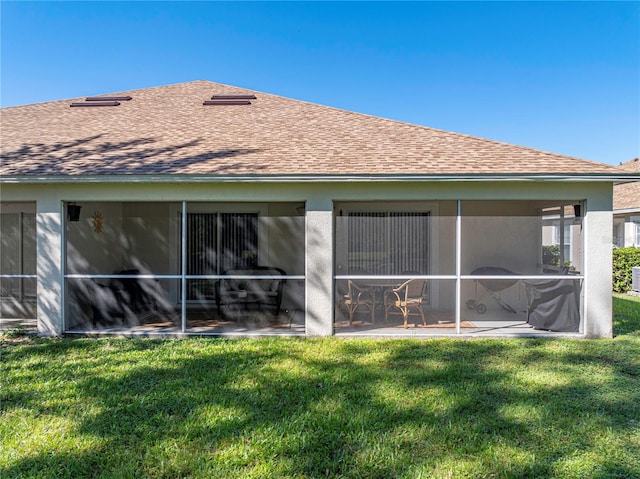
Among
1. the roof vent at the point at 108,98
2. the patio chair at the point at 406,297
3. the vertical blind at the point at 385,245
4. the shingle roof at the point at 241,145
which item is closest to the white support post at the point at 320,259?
the shingle roof at the point at 241,145

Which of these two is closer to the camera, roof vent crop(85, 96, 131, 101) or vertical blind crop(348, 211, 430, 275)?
vertical blind crop(348, 211, 430, 275)

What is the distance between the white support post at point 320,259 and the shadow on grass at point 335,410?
878 millimetres

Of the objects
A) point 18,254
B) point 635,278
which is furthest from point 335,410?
point 635,278

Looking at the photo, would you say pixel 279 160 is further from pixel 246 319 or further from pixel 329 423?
pixel 329 423

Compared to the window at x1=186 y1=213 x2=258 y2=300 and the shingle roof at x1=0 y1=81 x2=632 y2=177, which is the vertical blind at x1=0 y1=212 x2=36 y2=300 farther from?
the window at x1=186 y1=213 x2=258 y2=300

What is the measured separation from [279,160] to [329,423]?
4.65m

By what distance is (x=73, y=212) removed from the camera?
7.25 meters

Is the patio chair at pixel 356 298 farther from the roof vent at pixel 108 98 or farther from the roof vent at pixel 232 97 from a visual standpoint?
the roof vent at pixel 108 98

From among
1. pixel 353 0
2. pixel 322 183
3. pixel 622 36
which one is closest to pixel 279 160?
pixel 322 183

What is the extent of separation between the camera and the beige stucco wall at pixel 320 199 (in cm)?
657

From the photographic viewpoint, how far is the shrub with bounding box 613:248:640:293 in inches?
488

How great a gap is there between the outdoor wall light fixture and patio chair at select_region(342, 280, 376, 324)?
523cm

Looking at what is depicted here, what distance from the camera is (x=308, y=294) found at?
22.1 ft

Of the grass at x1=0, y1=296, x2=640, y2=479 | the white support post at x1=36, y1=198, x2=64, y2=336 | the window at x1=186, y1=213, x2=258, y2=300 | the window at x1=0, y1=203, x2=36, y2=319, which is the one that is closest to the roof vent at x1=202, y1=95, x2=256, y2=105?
the window at x1=186, y1=213, x2=258, y2=300
